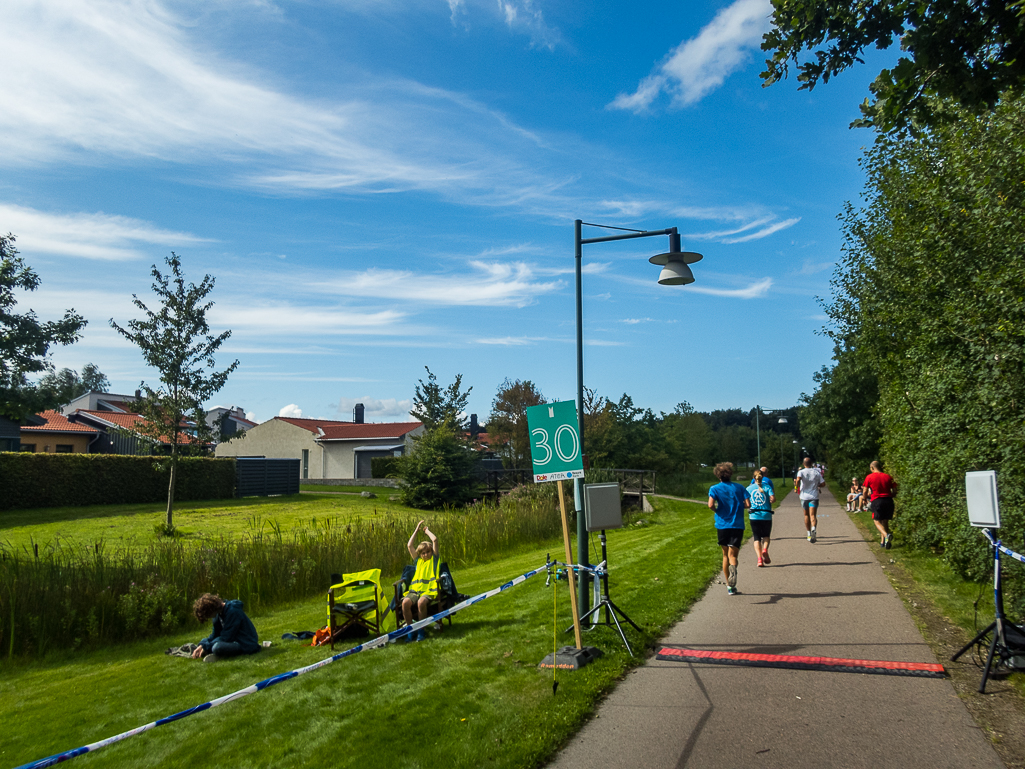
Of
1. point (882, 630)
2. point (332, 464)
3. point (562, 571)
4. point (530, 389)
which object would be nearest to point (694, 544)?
point (562, 571)

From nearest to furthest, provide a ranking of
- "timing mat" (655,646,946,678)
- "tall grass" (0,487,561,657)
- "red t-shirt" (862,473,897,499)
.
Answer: "timing mat" (655,646,946,678)
"tall grass" (0,487,561,657)
"red t-shirt" (862,473,897,499)

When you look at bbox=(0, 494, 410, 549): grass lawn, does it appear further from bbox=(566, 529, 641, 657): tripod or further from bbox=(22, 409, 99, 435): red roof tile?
bbox=(22, 409, 99, 435): red roof tile

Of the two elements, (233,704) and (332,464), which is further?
(332,464)


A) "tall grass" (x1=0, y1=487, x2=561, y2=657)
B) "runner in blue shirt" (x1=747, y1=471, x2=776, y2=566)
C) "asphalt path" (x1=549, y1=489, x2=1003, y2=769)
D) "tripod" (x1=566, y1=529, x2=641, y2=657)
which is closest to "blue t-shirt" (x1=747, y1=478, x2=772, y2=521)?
"runner in blue shirt" (x1=747, y1=471, x2=776, y2=566)

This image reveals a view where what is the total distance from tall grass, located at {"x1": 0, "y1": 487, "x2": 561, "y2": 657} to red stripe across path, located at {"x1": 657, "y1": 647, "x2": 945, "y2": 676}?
7840 mm

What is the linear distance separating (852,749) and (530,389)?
1609 inches

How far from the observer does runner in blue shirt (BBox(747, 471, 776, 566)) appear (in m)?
11.7

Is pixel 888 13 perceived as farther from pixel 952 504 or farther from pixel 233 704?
pixel 233 704

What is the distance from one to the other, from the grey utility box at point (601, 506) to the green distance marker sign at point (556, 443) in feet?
1.36

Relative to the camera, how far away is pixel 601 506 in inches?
290

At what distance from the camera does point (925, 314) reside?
11.9 metres

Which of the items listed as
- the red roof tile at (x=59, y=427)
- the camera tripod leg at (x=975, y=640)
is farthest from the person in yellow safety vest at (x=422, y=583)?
the red roof tile at (x=59, y=427)

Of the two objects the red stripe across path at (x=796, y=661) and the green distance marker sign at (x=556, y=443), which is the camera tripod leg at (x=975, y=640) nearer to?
the red stripe across path at (x=796, y=661)

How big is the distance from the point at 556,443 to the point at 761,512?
6.45 m
